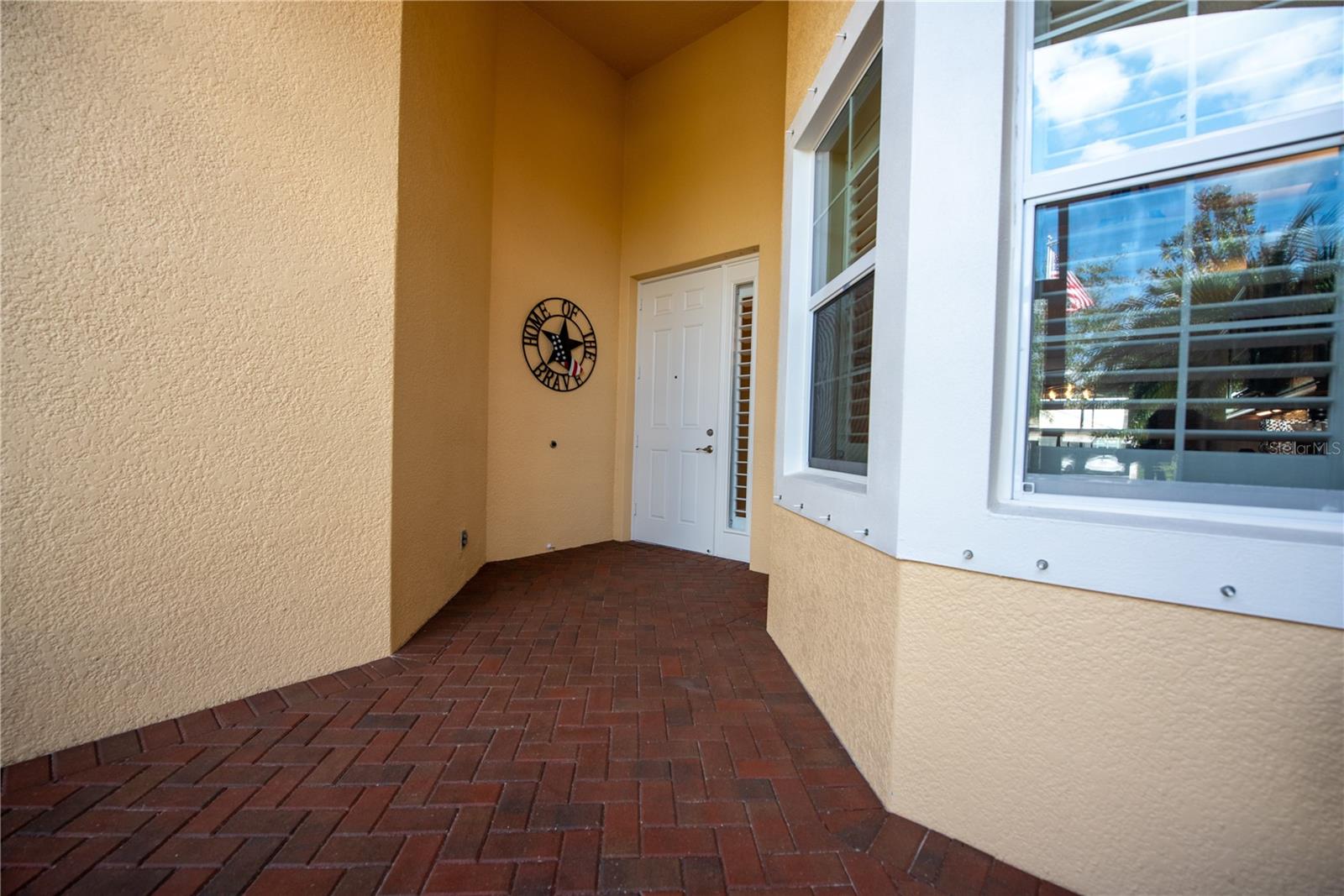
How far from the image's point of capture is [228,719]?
186 centimetres

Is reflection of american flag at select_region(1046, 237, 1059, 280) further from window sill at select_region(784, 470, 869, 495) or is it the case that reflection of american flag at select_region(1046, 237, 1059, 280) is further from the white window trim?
the white window trim

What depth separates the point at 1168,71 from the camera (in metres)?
1.20

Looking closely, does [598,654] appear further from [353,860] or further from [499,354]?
[499,354]

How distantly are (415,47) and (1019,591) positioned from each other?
3255mm

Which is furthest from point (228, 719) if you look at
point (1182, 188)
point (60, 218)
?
point (1182, 188)

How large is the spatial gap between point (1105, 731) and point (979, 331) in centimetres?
94

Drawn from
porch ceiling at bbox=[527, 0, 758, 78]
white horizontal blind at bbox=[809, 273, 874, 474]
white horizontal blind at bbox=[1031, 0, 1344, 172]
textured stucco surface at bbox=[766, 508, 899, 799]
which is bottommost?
textured stucco surface at bbox=[766, 508, 899, 799]

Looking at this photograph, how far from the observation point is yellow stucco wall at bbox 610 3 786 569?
13.2ft

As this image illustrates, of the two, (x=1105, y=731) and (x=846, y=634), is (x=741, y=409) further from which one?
(x=1105, y=731)

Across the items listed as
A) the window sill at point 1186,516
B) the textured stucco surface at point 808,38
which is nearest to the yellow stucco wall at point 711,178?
the textured stucco surface at point 808,38

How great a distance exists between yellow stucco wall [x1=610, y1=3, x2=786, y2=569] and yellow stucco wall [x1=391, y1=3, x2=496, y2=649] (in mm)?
1444

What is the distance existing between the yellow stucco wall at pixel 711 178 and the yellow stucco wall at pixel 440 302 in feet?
4.74

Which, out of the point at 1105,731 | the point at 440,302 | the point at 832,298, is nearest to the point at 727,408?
the point at 832,298

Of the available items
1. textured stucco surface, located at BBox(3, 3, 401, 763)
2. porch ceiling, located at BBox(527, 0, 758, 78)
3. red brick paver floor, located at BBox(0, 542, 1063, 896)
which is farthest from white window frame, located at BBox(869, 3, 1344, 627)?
porch ceiling, located at BBox(527, 0, 758, 78)
